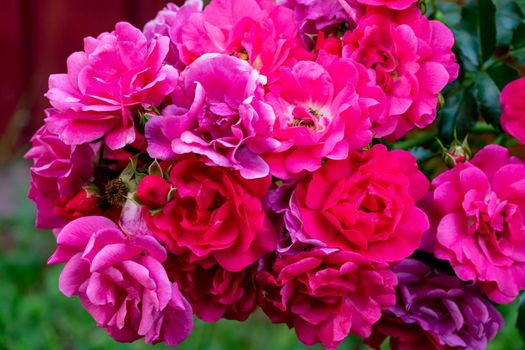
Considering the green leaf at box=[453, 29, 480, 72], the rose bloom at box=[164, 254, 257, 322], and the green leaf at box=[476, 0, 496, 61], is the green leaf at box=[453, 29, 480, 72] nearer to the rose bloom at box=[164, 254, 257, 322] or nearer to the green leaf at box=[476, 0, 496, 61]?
the green leaf at box=[476, 0, 496, 61]

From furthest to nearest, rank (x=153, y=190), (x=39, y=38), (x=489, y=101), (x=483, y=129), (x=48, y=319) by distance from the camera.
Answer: (x=39, y=38), (x=48, y=319), (x=483, y=129), (x=489, y=101), (x=153, y=190)

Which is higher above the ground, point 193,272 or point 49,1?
point 193,272

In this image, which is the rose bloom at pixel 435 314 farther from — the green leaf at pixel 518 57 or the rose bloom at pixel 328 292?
the green leaf at pixel 518 57

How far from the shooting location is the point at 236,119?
89cm

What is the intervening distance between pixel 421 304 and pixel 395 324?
0.05 m

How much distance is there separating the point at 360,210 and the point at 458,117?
0.97ft

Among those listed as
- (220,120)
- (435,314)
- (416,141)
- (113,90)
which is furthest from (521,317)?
(113,90)

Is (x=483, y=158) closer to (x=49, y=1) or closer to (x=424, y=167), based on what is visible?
(x=424, y=167)

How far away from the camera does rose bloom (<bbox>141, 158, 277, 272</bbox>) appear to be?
88cm

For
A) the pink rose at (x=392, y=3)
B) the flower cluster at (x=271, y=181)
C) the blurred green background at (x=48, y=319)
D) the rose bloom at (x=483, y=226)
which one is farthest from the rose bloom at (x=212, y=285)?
the blurred green background at (x=48, y=319)

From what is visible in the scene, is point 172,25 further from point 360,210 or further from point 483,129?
point 483,129

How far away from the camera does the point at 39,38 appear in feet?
13.0

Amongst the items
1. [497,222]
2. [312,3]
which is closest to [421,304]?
[497,222]

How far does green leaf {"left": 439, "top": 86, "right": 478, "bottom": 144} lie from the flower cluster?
3.9 inches
